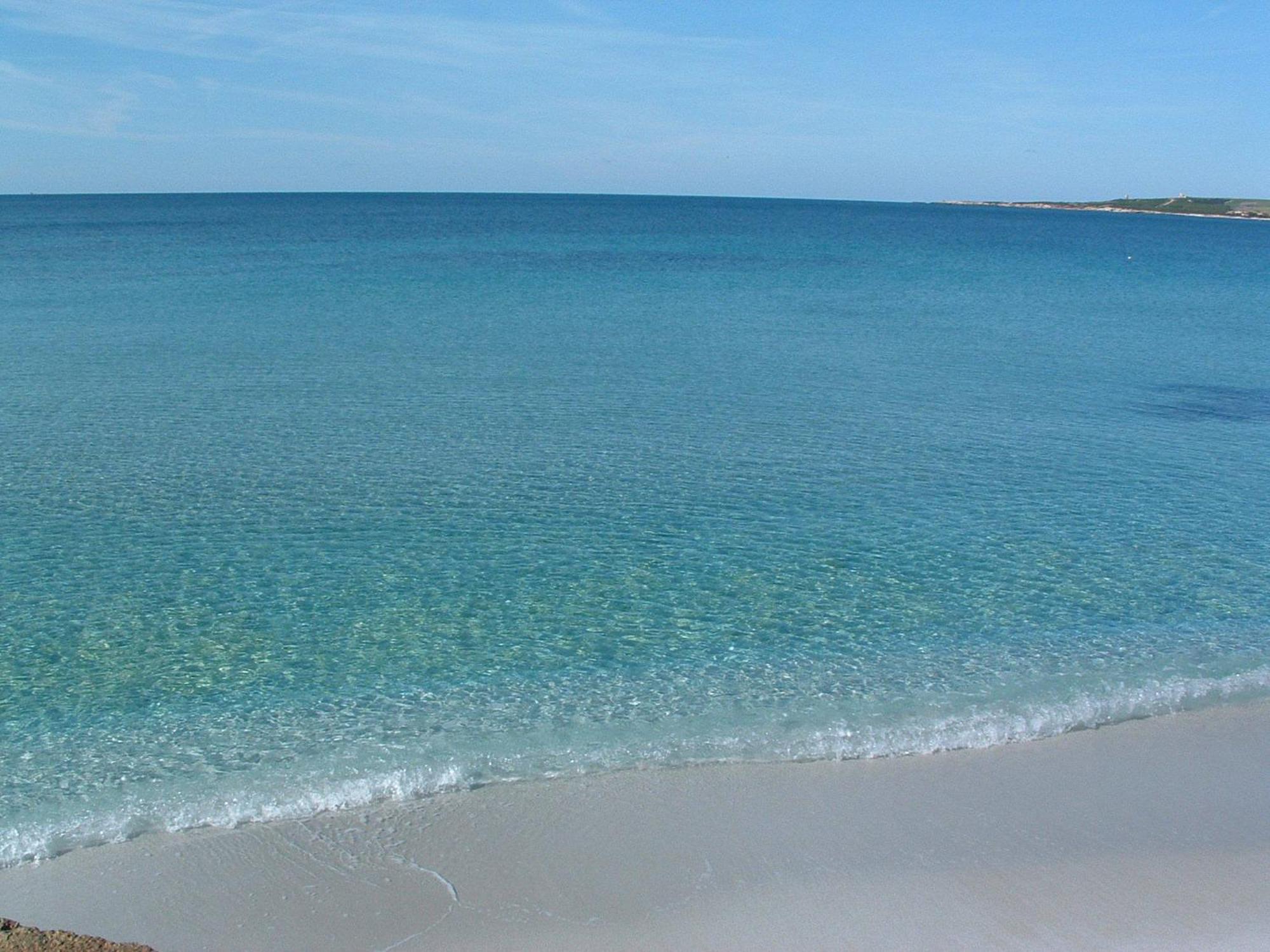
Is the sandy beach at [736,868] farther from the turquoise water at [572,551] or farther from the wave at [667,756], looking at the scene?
the turquoise water at [572,551]

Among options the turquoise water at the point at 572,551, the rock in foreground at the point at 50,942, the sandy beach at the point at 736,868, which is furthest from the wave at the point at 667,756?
the rock in foreground at the point at 50,942

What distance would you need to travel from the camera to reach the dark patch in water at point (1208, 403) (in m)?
21.7

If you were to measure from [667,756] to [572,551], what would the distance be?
14.7 feet

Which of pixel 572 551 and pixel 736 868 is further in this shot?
pixel 572 551

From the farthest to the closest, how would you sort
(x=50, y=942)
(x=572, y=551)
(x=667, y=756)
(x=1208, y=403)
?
(x=1208, y=403)
(x=572, y=551)
(x=667, y=756)
(x=50, y=942)

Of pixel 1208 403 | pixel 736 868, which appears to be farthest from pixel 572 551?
pixel 1208 403

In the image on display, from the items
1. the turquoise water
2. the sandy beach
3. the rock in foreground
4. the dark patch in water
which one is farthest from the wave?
the dark patch in water

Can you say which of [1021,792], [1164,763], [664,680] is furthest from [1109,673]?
[664,680]

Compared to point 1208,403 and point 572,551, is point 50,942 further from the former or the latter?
point 1208,403

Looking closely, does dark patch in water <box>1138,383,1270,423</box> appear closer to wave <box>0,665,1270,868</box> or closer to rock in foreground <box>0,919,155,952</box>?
wave <box>0,665,1270,868</box>

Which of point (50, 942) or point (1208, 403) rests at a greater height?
point (1208, 403)

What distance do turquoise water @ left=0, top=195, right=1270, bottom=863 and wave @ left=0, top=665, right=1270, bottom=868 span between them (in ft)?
0.12

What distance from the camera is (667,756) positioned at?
8930 millimetres

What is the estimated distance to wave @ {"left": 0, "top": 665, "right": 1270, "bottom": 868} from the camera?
25.7 feet
